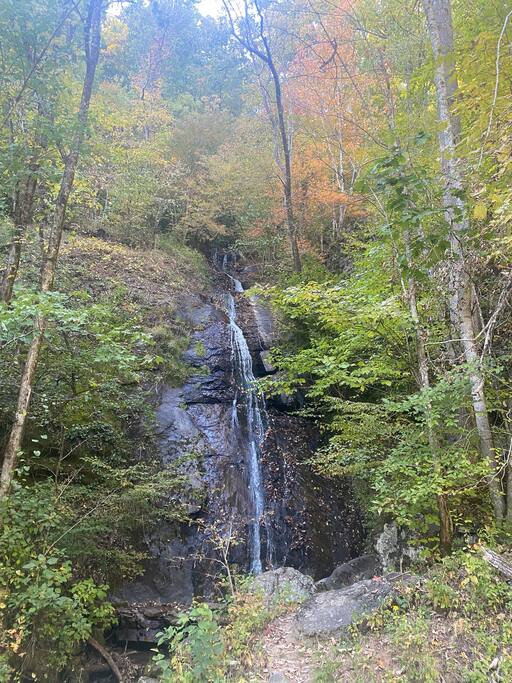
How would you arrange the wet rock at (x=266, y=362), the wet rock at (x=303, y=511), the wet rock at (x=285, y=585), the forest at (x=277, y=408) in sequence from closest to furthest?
the forest at (x=277, y=408), the wet rock at (x=285, y=585), the wet rock at (x=303, y=511), the wet rock at (x=266, y=362)

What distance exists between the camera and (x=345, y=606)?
463 centimetres

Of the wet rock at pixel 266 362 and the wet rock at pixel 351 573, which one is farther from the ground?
the wet rock at pixel 266 362

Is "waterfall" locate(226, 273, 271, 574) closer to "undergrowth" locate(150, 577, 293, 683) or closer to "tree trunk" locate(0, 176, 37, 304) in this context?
"undergrowth" locate(150, 577, 293, 683)

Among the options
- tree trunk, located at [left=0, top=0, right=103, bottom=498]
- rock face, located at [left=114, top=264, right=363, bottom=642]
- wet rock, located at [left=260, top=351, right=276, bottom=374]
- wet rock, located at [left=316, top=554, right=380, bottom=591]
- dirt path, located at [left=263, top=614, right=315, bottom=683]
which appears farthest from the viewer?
wet rock, located at [left=260, top=351, right=276, bottom=374]

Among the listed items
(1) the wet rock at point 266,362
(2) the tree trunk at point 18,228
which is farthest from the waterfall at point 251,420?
(2) the tree trunk at point 18,228

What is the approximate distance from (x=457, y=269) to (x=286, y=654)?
4599 mm

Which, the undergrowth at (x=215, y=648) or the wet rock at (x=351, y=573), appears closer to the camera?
the undergrowth at (x=215, y=648)

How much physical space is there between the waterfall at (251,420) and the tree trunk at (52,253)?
416 cm

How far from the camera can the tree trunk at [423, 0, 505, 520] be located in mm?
4395

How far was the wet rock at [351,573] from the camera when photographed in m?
6.73

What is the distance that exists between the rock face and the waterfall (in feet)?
0.38

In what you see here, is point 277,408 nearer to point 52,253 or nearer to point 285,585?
point 285,585

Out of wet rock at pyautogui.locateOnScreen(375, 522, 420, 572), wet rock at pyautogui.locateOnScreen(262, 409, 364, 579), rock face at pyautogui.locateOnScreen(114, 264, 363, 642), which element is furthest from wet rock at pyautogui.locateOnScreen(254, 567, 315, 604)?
wet rock at pyautogui.locateOnScreen(262, 409, 364, 579)

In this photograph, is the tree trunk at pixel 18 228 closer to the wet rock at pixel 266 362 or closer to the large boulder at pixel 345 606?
the large boulder at pixel 345 606
